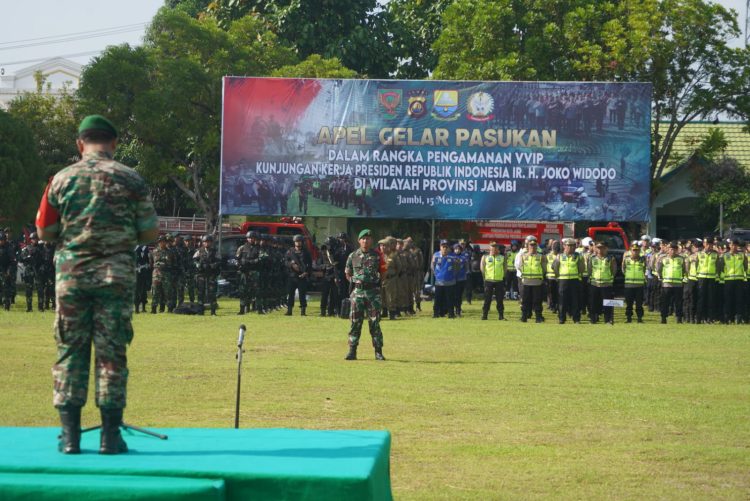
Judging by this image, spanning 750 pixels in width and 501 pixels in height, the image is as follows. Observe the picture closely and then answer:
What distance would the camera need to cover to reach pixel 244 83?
3125 cm

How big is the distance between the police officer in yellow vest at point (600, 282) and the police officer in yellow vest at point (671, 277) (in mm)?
1310

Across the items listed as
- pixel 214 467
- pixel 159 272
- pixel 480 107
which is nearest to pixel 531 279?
pixel 480 107

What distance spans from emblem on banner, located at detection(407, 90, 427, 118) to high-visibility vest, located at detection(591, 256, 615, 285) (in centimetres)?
641

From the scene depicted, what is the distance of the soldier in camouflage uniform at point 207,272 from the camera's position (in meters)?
27.3

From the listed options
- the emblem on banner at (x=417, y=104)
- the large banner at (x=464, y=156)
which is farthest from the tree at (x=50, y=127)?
the emblem on banner at (x=417, y=104)

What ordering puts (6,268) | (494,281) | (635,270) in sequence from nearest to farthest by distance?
(635,270), (6,268), (494,281)

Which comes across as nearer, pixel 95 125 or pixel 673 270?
pixel 95 125

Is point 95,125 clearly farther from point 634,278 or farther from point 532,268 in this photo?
point 634,278

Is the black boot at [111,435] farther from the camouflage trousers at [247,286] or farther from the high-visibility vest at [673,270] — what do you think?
the high-visibility vest at [673,270]

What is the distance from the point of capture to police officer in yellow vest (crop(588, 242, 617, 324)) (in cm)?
2702

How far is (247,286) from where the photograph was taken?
27859 mm

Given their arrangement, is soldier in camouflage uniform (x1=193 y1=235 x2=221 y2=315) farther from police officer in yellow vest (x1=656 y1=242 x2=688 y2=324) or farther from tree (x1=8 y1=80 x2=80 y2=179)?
tree (x1=8 y1=80 x2=80 y2=179)

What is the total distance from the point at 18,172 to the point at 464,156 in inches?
642

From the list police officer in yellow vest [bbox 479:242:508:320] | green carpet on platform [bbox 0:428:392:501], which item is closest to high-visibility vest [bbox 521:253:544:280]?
police officer in yellow vest [bbox 479:242:508:320]
